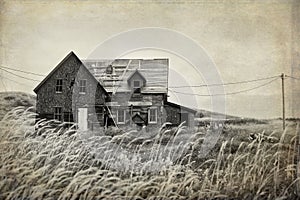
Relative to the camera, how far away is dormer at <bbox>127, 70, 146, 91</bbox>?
8.27ft

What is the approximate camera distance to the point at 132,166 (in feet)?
8.11

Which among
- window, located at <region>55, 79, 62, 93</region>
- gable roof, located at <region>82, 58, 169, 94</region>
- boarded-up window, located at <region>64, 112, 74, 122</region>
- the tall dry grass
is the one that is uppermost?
gable roof, located at <region>82, 58, 169, 94</region>

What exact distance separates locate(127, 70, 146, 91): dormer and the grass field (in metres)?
0.27

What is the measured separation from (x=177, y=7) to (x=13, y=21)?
1.00m

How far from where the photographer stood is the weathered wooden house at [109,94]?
98.3 inches

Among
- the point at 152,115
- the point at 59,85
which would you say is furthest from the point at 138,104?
the point at 59,85

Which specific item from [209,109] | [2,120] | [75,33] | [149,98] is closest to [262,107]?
[209,109]

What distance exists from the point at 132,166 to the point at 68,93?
0.57 m

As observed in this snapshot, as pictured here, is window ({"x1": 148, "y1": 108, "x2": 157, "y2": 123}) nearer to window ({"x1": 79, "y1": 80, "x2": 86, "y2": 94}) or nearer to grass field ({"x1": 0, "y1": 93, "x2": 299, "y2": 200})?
grass field ({"x1": 0, "y1": 93, "x2": 299, "y2": 200})

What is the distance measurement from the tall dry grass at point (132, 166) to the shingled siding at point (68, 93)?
0.10 m

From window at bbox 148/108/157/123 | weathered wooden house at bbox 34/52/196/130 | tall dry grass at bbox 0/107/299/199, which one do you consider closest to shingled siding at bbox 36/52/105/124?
weathered wooden house at bbox 34/52/196/130

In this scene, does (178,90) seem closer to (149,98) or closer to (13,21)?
(149,98)

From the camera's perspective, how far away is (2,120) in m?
2.53

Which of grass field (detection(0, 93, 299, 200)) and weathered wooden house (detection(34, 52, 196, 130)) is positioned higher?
weathered wooden house (detection(34, 52, 196, 130))
